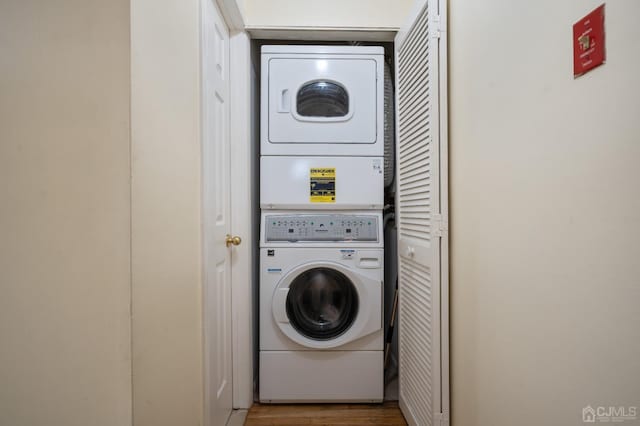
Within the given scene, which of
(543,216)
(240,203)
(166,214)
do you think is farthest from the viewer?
(240,203)

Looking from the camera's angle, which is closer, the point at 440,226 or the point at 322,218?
the point at 440,226

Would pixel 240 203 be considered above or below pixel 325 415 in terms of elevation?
above

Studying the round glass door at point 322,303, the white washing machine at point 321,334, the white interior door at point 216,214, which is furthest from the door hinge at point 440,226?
the white interior door at point 216,214

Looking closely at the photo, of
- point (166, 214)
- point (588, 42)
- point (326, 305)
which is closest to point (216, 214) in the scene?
point (166, 214)

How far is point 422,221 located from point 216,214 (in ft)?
2.97

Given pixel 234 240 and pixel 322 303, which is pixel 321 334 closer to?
pixel 322 303

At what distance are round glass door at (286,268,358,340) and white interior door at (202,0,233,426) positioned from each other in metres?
0.37

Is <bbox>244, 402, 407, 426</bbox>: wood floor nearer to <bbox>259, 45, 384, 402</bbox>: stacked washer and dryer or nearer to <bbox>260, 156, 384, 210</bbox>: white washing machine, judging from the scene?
<bbox>259, 45, 384, 402</bbox>: stacked washer and dryer

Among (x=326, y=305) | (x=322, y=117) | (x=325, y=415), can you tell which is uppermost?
(x=322, y=117)

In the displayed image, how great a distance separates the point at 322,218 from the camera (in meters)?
1.96

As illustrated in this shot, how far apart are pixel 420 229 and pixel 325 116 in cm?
90

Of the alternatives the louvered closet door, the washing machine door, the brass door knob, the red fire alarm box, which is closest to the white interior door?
the brass door knob

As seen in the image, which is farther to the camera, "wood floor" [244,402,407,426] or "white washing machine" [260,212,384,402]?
"white washing machine" [260,212,384,402]

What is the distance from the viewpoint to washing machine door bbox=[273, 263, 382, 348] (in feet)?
6.15
